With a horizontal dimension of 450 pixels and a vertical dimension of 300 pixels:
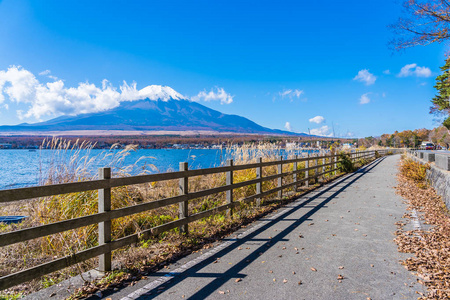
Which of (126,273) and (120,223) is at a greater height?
(120,223)

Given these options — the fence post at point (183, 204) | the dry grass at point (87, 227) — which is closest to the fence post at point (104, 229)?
the dry grass at point (87, 227)

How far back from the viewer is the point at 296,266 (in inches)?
157

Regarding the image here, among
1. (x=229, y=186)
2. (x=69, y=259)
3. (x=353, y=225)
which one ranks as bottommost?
(x=353, y=225)

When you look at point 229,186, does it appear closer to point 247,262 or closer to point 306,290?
point 247,262

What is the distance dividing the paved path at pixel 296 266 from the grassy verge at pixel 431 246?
0.16 metres

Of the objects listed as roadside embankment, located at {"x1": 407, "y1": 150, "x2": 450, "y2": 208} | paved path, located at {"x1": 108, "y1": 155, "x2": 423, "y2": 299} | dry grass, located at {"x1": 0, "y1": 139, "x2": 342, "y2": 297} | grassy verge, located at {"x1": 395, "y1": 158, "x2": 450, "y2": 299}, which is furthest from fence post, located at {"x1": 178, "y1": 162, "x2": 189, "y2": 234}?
roadside embankment, located at {"x1": 407, "y1": 150, "x2": 450, "y2": 208}

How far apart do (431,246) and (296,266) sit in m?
2.56

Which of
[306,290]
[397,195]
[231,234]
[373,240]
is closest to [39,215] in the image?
[231,234]

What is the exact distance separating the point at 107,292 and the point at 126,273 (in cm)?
46

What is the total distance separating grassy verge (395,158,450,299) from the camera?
3.43 meters

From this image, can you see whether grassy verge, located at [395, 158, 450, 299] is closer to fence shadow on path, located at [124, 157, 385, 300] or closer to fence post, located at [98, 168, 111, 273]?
fence shadow on path, located at [124, 157, 385, 300]

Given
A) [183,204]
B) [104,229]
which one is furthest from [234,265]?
[104,229]

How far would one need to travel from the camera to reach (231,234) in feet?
18.1

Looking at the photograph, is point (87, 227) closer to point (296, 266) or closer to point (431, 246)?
point (296, 266)
